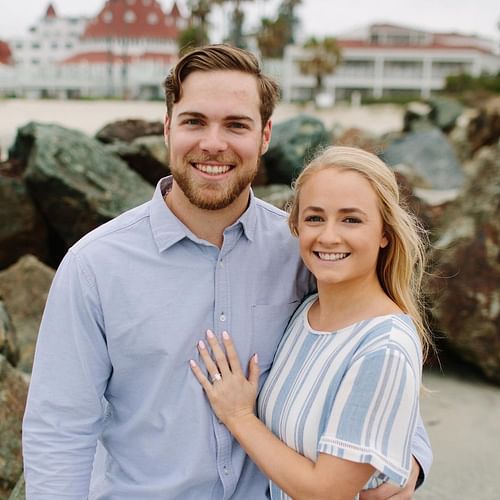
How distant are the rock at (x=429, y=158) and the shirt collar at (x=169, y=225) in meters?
10.1

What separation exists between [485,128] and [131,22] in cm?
6859

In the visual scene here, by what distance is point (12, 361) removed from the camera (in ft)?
13.7

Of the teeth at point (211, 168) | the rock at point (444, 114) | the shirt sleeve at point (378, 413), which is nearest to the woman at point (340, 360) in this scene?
the shirt sleeve at point (378, 413)

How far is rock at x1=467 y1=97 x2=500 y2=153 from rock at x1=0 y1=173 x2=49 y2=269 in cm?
1021

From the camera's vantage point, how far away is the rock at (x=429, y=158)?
12.8m

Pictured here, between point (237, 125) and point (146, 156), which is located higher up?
point (237, 125)

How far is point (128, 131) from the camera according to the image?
10406mm

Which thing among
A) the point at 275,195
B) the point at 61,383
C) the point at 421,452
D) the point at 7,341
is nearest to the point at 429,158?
the point at 275,195

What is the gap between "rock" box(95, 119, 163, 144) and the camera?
1024cm

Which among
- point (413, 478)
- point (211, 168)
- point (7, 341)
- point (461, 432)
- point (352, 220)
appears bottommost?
point (461, 432)

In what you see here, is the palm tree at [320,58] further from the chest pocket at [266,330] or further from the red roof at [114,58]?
the chest pocket at [266,330]

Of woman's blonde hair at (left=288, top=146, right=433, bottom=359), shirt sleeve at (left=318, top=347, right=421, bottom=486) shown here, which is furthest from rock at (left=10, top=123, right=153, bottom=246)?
shirt sleeve at (left=318, top=347, right=421, bottom=486)

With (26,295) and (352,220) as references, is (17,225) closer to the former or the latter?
(26,295)

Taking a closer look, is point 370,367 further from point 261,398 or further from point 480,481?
point 480,481
